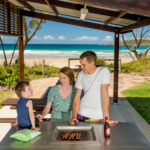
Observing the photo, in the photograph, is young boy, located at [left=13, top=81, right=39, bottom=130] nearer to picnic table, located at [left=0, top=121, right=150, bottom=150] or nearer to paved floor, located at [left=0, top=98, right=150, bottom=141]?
picnic table, located at [left=0, top=121, right=150, bottom=150]

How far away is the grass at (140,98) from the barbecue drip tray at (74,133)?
13.2 ft

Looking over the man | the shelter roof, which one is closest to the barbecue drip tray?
the man

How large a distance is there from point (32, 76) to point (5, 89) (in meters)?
4.00

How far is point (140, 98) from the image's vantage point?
8.98 m

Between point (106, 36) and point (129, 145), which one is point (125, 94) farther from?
point (106, 36)

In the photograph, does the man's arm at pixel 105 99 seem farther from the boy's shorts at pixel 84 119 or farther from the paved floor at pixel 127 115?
the paved floor at pixel 127 115

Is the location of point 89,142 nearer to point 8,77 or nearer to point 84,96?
point 84,96

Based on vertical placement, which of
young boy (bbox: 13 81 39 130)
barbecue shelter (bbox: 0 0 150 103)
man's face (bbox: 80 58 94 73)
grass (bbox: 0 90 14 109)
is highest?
barbecue shelter (bbox: 0 0 150 103)

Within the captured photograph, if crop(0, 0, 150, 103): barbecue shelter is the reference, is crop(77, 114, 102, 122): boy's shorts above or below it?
below

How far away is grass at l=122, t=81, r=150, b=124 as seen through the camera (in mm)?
7191

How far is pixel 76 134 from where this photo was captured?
2445mm

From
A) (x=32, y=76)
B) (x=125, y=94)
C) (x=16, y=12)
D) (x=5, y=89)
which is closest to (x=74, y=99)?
(x=16, y=12)

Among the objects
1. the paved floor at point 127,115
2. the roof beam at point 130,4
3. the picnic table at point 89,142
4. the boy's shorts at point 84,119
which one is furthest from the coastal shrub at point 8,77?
the roof beam at point 130,4

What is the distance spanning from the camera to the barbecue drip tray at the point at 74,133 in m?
2.37
